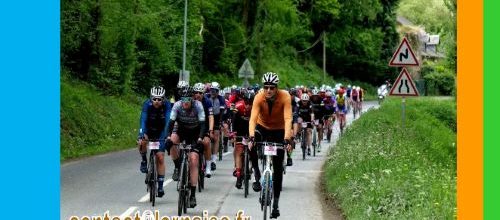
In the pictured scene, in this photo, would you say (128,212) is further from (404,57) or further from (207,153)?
(404,57)

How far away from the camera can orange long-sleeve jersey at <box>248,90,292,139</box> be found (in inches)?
463

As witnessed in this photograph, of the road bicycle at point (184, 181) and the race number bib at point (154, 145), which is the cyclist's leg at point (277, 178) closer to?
the road bicycle at point (184, 181)

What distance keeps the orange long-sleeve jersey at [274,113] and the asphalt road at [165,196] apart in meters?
1.36

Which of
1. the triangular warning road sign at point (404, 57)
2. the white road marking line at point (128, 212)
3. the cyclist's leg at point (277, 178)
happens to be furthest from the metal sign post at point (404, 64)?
the white road marking line at point (128, 212)

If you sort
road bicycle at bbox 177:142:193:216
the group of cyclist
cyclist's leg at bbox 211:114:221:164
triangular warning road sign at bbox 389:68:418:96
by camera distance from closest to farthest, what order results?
the group of cyclist
road bicycle at bbox 177:142:193:216
triangular warning road sign at bbox 389:68:418:96
cyclist's leg at bbox 211:114:221:164

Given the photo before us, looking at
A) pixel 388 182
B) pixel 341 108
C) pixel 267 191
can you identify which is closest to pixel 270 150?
pixel 267 191

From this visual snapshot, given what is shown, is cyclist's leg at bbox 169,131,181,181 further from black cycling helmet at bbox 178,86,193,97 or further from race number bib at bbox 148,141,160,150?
black cycling helmet at bbox 178,86,193,97

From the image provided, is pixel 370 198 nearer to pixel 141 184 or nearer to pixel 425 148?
pixel 141 184

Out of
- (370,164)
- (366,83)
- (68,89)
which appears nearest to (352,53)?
(366,83)

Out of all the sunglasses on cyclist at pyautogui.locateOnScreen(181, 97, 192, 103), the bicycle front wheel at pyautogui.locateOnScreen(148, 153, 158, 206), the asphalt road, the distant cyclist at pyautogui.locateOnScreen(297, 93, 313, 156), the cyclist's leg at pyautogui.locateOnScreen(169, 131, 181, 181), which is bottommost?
the asphalt road

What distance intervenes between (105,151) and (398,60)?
37.1 feet

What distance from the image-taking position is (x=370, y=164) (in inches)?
579

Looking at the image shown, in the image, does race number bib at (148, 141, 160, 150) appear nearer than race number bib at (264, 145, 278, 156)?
No

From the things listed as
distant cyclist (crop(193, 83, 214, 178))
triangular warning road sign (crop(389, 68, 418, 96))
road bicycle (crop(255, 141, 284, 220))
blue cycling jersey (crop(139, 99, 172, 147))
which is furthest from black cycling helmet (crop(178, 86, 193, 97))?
triangular warning road sign (crop(389, 68, 418, 96))
